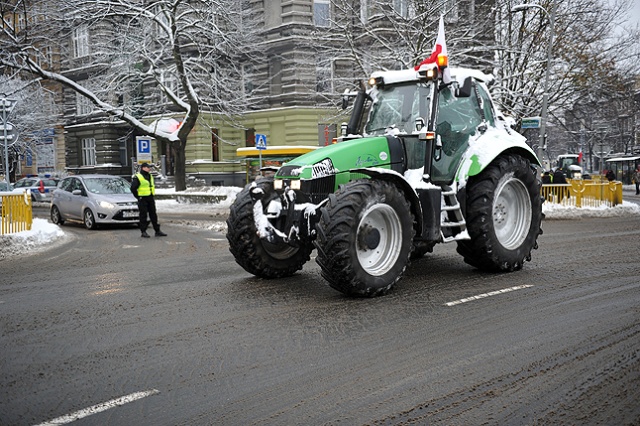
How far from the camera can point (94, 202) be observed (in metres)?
19.1

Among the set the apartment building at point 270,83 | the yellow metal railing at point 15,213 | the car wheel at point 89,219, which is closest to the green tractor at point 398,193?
the yellow metal railing at point 15,213

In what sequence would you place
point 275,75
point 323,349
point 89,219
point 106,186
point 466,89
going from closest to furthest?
point 323,349 < point 466,89 < point 89,219 < point 106,186 < point 275,75

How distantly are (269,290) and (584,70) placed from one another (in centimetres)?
2403

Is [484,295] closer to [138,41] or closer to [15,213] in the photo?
[15,213]

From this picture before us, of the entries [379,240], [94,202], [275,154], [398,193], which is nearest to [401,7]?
[275,154]

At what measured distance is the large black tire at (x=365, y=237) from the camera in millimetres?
6910

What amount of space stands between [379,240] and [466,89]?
91.8 inches

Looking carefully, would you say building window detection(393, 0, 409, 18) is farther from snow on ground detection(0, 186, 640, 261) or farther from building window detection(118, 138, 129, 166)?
building window detection(118, 138, 129, 166)

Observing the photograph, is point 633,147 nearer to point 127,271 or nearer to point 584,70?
point 584,70

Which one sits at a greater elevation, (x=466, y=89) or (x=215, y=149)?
(x=215, y=149)

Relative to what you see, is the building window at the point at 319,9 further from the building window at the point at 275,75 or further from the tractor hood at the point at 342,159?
the tractor hood at the point at 342,159

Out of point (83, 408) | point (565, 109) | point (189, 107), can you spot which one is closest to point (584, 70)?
point (565, 109)

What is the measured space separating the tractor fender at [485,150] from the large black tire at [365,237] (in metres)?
1.40

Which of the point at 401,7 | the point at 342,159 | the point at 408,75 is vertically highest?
the point at 401,7
